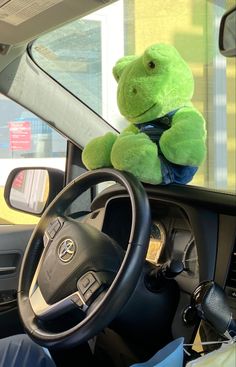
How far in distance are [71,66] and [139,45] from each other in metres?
0.53

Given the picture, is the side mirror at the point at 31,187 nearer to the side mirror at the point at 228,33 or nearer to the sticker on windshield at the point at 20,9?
the sticker on windshield at the point at 20,9

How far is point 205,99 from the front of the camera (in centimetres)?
261

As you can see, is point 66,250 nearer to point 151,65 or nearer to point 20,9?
point 151,65

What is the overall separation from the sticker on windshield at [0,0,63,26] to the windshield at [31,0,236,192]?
0.21 m

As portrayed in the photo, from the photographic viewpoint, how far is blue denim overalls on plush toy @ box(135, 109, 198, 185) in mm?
1644

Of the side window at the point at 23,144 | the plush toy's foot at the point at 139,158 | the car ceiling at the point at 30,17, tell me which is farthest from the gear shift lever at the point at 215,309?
the side window at the point at 23,144

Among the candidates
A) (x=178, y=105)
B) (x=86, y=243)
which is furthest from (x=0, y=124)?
(x=86, y=243)

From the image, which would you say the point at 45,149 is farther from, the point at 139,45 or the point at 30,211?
the point at 139,45

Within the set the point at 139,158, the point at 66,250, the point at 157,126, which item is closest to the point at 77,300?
the point at 66,250

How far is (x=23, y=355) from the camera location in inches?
63.2

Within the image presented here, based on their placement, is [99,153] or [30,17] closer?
[99,153]

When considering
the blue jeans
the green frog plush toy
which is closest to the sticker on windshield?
the green frog plush toy

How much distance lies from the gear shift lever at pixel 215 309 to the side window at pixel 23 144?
1.24 metres

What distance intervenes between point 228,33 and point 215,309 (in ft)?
2.04
